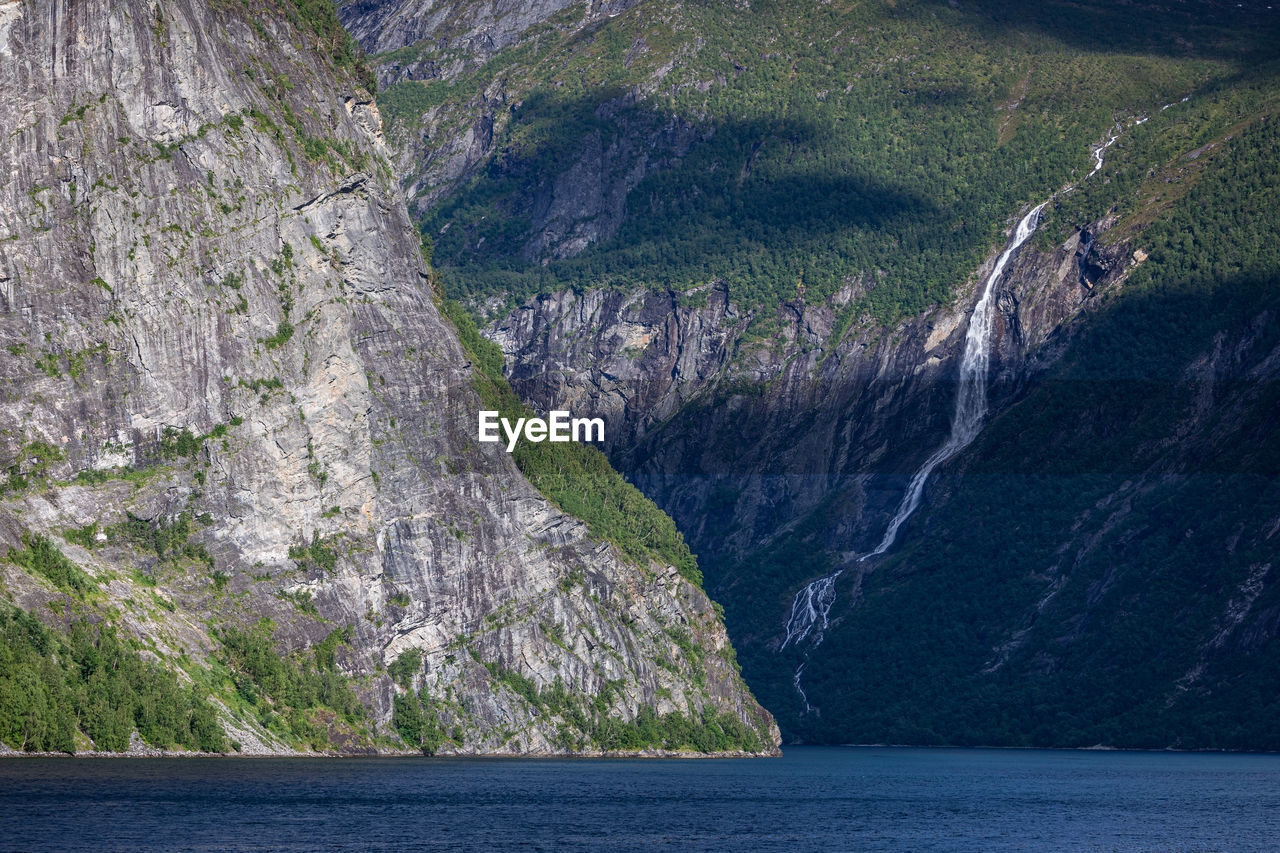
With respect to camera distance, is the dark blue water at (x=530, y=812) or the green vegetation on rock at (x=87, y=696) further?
the green vegetation on rock at (x=87, y=696)

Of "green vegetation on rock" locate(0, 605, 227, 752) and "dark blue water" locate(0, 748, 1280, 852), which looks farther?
"green vegetation on rock" locate(0, 605, 227, 752)

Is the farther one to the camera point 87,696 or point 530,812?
point 87,696

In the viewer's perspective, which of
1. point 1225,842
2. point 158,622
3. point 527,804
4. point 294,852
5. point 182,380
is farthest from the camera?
point 182,380

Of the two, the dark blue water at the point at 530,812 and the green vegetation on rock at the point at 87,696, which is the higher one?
the green vegetation on rock at the point at 87,696

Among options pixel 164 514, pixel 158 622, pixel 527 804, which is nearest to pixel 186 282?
pixel 164 514

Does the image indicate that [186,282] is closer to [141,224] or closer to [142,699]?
[141,224]

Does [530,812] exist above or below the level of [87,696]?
below

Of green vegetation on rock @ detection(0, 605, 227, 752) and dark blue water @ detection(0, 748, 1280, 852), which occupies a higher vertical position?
green vegetation on rock @ detection(0, 605, 227, 752)

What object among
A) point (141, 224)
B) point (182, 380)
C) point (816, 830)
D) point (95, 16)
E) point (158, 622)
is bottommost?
point (816, 830)
